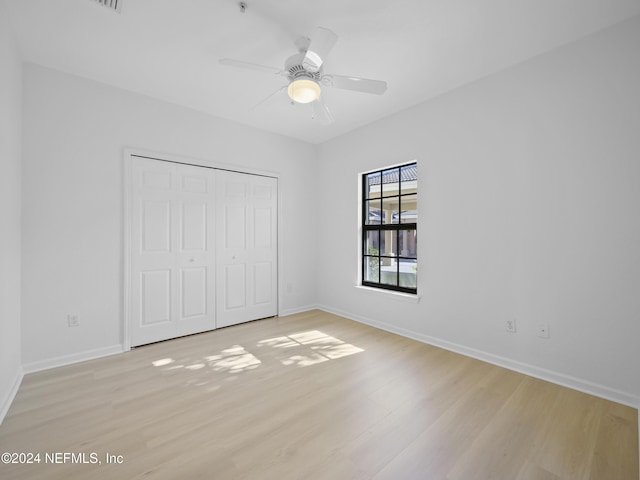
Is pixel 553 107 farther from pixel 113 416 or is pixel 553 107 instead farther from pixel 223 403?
pixel 113 416

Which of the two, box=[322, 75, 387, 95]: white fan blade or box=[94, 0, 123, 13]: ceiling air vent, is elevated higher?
box=[94, 0, 123, 13]: ceiling air vent

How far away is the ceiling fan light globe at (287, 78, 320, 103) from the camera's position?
2113 mm

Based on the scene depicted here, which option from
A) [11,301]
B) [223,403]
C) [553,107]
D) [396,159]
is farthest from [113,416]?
[553,107]

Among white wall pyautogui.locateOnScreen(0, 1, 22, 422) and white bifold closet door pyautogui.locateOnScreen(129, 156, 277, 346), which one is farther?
white bifold closet door pyautogui.locateOnScreen(129, 156, 277, 346)

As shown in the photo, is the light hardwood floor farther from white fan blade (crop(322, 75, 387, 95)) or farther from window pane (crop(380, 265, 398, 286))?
white fan blade (crop(322, 75, 387, 95))

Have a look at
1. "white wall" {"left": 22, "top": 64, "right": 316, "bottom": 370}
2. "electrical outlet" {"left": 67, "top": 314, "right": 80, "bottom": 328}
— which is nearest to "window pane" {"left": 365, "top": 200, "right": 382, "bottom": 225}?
"white wall" {"left": 22, "top": 64, "right": 316, "bottom": 370}

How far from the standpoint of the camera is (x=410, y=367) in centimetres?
259

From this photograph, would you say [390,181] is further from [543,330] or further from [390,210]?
[543,330]

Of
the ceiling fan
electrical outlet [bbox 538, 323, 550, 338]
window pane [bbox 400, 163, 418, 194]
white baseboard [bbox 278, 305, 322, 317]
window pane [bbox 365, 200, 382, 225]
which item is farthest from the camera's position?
white baseboard [bbox 278, 305, 322, 317]

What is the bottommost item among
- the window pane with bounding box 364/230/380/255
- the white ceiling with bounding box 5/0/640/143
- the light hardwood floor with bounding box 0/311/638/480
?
the light hardwood floor with bounding box 0/311/638/480

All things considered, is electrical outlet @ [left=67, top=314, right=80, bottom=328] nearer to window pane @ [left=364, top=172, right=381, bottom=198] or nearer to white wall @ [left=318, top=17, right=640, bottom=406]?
white wall @ [left=318, top=17, right=640, bottom=406]

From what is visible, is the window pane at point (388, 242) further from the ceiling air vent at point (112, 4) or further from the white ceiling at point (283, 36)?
the ceiling air vent at point (112, 4)

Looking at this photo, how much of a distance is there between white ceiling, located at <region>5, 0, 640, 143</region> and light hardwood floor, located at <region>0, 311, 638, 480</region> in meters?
2.69

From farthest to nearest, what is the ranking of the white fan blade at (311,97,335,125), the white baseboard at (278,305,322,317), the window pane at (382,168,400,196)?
the white baseboard at (278,305,322,317)
the window pane at (382,168,400,196)
the white fan blade at (311,97,335,125)
